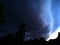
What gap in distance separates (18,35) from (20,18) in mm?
427

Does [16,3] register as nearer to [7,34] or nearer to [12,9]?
[12,9]

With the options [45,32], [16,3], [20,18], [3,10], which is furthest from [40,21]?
[3,10]

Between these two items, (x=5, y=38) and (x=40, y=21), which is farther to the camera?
(x=40, y=21)

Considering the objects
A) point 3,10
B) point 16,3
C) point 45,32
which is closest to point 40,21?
point 45,32

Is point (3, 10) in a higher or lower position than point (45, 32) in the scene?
higher

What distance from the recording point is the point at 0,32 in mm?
2818

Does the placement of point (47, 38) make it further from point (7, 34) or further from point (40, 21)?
point (7, 34)

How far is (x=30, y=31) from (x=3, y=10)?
2.80 ft

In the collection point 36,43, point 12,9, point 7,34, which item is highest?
point 12,9

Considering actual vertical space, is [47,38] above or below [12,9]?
below

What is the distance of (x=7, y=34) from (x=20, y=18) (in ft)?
1.66

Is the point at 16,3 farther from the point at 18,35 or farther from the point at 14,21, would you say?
the point at 18,35

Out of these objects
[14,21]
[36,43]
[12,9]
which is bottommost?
[36,43]

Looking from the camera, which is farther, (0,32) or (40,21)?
(40,21)
